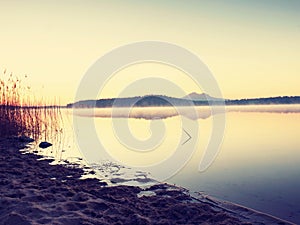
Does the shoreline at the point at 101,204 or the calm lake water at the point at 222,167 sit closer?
the shoreline at the point at 101,204

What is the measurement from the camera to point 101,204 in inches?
274

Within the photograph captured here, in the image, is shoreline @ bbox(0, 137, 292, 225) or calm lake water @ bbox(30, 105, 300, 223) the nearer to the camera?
shoreline @ bbox(0, 137, 292, 225)

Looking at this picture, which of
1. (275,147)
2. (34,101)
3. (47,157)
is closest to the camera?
(47,157)

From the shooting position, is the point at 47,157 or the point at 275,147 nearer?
the point at 47,157

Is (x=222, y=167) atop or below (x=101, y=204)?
below

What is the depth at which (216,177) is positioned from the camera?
11.3m

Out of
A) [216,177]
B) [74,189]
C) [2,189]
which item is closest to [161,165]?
[216,177]

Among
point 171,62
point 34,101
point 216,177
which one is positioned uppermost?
point 171,62

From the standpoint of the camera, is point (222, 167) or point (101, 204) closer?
point (101, 204)

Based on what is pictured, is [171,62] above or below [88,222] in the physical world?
above

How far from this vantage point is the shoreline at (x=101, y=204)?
614 centimetres

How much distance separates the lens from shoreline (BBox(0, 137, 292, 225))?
242 inches

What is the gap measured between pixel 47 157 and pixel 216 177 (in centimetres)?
745

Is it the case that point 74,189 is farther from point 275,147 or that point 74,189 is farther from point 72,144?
point 275,147
